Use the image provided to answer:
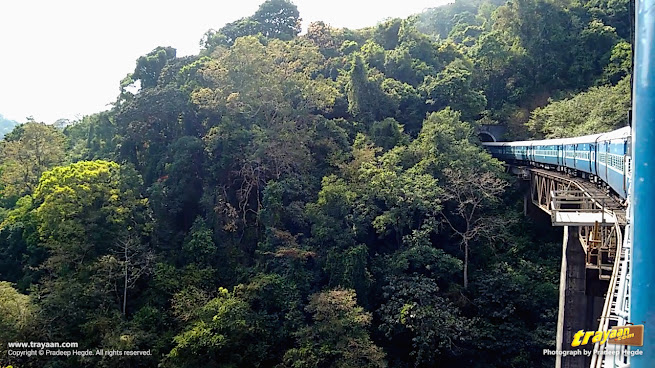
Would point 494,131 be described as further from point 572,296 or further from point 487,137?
point 572,296

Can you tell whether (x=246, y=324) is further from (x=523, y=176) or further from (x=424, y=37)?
(x=424, y=37)

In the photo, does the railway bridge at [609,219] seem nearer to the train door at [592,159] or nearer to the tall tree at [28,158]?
the train door at [592,159]

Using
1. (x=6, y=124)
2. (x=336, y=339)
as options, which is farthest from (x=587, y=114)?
(x=6, y=124)

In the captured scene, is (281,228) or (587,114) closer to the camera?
(281,228)

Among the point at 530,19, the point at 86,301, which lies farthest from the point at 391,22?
the point at 86,301

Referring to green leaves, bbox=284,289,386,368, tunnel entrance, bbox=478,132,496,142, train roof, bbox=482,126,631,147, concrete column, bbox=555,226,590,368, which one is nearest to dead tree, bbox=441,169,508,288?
train roof, bbox=482,126,631,147

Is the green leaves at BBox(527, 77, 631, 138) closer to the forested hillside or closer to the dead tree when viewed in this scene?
the forested hillside
